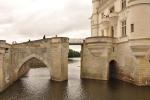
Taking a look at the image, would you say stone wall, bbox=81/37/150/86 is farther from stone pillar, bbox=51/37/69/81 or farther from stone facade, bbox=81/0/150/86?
stone pillar, bbox=51/37/69/81

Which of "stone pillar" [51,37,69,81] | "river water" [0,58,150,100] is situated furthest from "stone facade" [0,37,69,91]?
"river water" [0,58,150,100]

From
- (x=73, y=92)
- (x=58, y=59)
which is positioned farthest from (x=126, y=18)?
(x=73, y=92)

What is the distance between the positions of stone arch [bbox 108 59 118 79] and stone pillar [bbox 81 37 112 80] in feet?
5.14

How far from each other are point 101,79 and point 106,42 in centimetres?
460

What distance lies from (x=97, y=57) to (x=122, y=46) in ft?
11.2

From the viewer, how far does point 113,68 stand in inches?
1286

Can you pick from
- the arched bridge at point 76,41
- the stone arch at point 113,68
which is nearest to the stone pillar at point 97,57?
the arched bridge at point 76,41

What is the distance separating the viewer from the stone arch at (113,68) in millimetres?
31808

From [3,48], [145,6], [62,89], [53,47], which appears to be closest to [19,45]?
[53,47]

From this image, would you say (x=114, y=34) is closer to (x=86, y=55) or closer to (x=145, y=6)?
(x=86, y=55)

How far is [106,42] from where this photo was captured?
30.2m

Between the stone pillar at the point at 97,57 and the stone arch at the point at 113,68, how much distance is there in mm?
1567

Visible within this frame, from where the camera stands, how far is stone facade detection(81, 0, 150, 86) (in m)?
25.9

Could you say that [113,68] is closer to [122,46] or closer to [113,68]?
[113,68]
